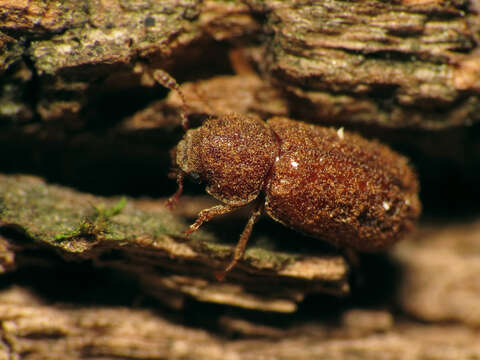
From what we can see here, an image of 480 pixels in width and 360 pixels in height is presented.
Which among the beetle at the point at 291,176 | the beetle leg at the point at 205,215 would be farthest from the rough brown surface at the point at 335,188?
the beetle leg at the point at 205,215

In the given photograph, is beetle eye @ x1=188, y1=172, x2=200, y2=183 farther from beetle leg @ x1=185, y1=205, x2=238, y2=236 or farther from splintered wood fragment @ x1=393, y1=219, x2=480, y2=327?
splintered wood fragment @ x1=393, y1=219, x2=480, y2=327

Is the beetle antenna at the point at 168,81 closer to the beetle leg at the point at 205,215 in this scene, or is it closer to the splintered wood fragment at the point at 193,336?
the beetle leg at the point at 205,215

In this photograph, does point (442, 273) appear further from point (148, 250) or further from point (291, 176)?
point (148, 250)

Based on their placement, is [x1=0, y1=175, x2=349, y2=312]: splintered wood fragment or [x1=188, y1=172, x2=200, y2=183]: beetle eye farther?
[x1=188, y1=172, x2=200, y2=183]: beetle eye

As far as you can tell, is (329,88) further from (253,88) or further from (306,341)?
(306,341)

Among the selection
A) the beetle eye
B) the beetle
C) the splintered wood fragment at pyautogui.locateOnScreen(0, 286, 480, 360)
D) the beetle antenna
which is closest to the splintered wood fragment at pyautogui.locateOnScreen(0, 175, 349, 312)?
the beetle

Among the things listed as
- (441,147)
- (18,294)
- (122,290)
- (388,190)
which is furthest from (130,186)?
(441,147)
